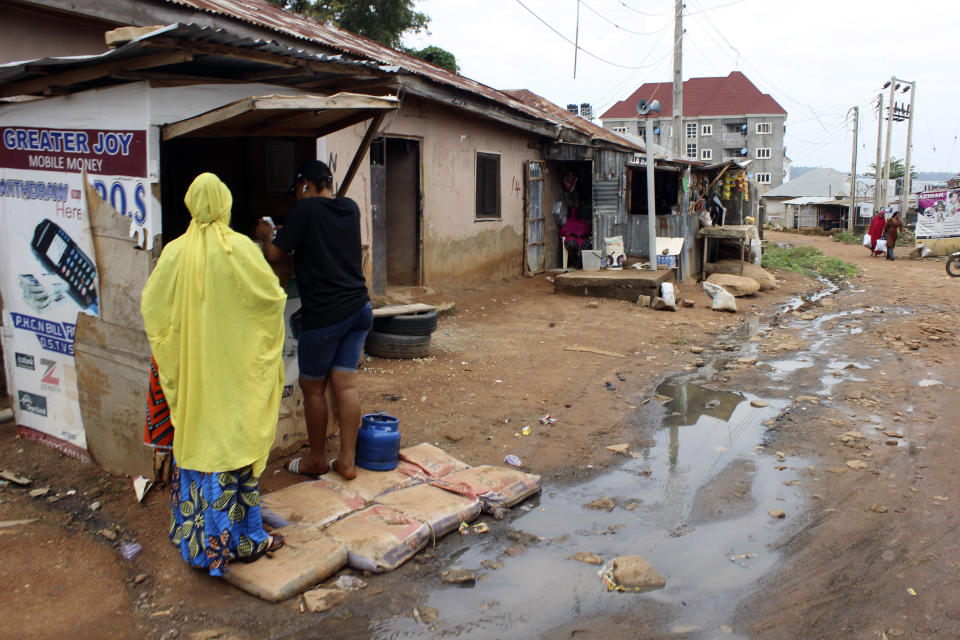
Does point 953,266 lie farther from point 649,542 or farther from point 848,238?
A: point 649,542

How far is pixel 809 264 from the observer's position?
2150 centimetres

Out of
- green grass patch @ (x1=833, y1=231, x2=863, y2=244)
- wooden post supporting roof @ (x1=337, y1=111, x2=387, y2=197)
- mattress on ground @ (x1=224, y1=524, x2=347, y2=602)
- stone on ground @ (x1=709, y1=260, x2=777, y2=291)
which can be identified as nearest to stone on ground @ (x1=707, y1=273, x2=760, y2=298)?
stone on ground @ (x1=709, y1=260, x2=777, y2=291)

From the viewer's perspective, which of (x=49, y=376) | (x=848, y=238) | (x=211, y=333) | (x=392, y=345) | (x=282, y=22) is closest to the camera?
(x=211, y=333)

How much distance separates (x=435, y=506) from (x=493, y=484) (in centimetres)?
49

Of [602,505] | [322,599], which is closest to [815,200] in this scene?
[602,505]

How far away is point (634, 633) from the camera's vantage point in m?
3.08

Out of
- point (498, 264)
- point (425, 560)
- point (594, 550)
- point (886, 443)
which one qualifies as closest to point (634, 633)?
point (594, 550)

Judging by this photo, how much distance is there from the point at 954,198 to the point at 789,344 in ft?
72.2

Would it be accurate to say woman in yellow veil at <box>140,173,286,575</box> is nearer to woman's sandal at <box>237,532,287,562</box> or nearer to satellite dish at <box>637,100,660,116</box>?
woman's sandal at <box>237,532,287,562</box>

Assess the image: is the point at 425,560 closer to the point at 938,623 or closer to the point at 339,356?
the point at 339,356

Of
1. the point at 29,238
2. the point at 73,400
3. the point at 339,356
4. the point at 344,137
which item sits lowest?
the point at 73,400

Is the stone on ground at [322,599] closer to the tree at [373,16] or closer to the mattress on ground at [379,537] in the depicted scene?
the mattress on ground at [379,537]

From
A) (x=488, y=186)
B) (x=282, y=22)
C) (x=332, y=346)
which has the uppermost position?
(x=282, y=22)

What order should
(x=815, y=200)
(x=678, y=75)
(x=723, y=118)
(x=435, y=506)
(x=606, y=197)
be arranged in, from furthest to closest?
(x=723, y=118) < (x=815, y=200) < (x=678, y=75) < (x=606, y=197) < (x=435, y=506)
